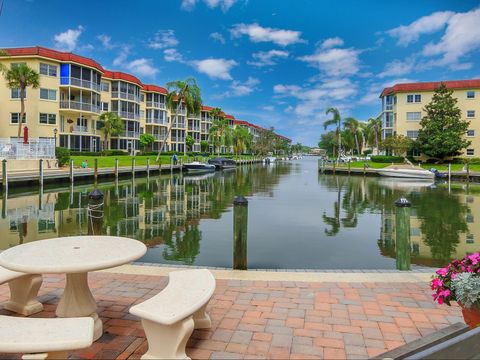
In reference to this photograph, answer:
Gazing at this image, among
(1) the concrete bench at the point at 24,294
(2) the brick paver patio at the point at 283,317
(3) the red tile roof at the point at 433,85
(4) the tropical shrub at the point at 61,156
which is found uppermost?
(3) the red tile roof at the point at 433,85

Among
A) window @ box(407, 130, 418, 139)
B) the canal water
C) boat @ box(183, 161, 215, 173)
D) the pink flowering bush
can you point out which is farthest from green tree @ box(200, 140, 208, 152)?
the pink flowering bush

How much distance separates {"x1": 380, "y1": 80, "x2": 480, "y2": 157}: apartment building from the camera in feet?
194

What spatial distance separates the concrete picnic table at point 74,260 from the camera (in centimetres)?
383

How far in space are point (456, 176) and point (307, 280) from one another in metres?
42.3

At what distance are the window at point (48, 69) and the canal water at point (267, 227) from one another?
101 feet

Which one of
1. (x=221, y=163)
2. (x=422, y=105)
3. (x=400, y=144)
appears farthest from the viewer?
(x=422, y=105)

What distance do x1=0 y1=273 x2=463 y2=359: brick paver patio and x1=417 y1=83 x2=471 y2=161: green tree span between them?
53.9m

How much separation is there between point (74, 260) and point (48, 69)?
52125mm

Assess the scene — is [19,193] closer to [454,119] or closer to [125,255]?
[125,255]

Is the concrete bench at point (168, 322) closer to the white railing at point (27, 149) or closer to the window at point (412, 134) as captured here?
the white railing at point (27, 149)

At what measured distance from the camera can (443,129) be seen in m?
54.7

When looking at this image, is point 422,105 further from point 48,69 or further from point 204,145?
point 48,69

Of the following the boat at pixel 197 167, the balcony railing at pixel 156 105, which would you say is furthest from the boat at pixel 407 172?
the balcony railing at pixel 156 105

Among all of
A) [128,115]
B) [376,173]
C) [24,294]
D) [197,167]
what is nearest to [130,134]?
[128,115]
